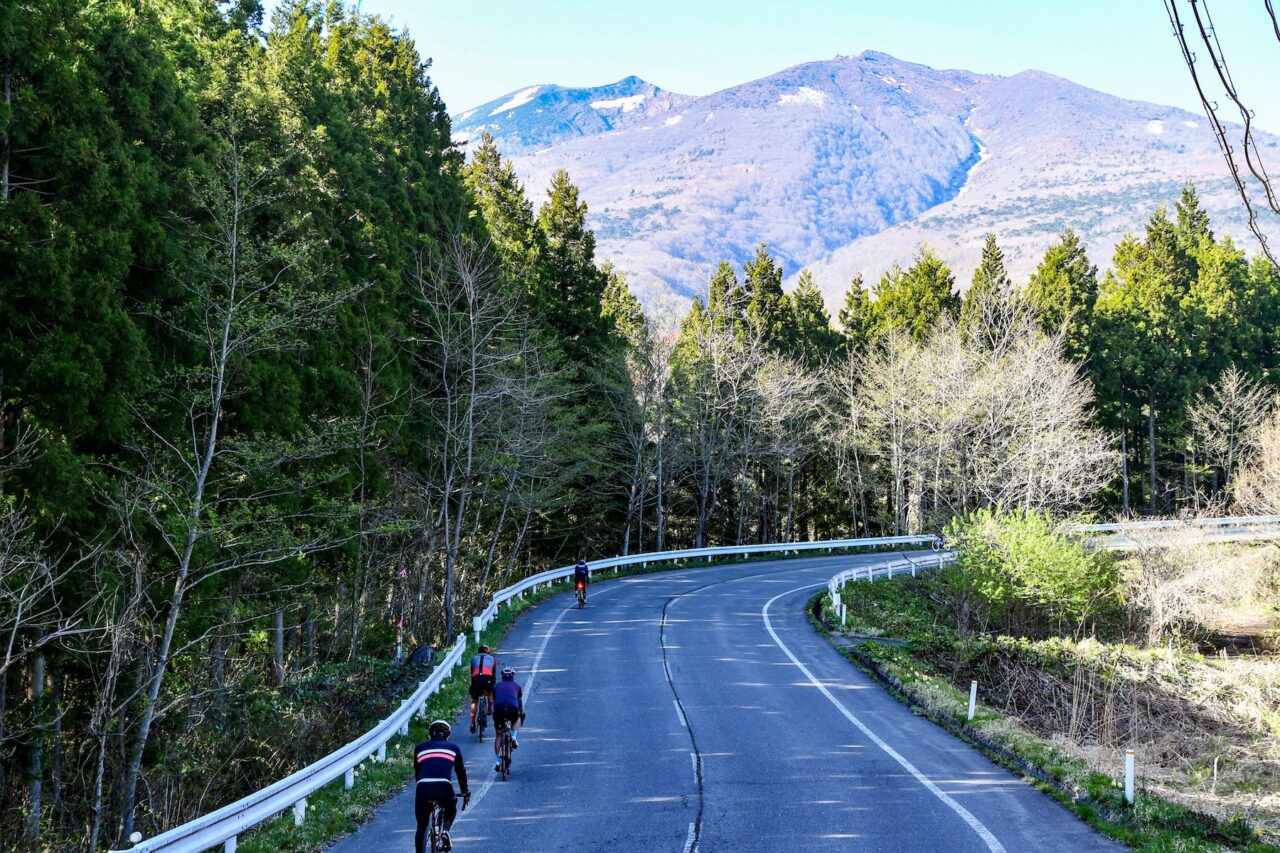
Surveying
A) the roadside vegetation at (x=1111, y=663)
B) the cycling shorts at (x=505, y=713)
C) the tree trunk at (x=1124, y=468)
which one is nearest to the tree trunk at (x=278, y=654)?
the cycling shorts at (x=505, y=713)

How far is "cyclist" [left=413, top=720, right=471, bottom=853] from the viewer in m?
8.32

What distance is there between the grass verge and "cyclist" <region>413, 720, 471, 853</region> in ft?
21.4

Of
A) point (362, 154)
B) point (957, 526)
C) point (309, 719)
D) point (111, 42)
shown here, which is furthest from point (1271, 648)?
point (111, 42)

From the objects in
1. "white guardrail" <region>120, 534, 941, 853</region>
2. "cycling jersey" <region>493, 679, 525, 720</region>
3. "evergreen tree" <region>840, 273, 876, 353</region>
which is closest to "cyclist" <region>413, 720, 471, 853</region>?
"white guardrail" <region>120, 534, 941, 853</region>

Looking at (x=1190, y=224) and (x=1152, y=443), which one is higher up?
(x=1190, y=224)

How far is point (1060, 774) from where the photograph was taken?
1127cm

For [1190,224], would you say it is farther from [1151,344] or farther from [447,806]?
[447,806]

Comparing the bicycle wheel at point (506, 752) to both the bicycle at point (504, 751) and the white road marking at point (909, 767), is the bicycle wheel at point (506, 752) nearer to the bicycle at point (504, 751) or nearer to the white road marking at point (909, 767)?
the bicycle at point (504, 751)

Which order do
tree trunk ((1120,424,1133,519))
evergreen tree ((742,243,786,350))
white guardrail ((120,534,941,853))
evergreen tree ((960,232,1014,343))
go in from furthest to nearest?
evergreen tree ((742,243,786,350)) → tree trunk ((1120,424,1133,519)) → evergreen tree ((960,232,1014,343)) → white guardrail ((120,534,941,853))

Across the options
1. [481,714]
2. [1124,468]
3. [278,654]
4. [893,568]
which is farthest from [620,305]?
[481,714]

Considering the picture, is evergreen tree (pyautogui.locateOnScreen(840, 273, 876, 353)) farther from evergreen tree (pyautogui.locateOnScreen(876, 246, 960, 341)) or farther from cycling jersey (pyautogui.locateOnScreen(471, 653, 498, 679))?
cycling jersey (pyautogui.locateOnScreen(471, 653, 498, 679))

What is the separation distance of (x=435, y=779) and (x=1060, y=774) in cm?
755

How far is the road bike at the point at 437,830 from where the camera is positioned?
8.20 metres

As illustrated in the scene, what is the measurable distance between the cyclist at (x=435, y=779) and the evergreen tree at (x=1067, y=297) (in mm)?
45769
